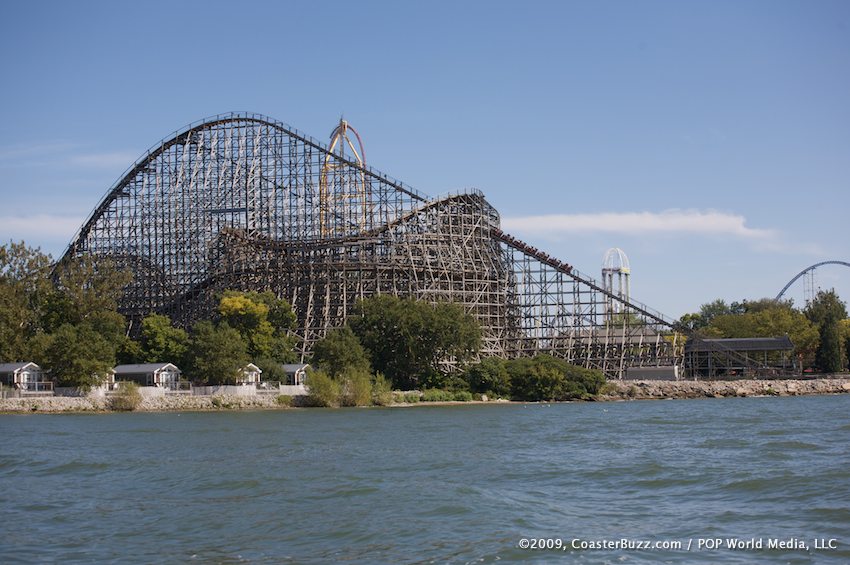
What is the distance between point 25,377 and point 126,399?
642 cm

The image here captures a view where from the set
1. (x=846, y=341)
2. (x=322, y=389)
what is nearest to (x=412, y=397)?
(x=322, y=389)

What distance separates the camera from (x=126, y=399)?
184 feet

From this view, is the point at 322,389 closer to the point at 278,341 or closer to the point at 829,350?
Answer: the point at 278,341

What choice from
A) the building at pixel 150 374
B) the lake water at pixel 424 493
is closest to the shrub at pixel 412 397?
the building at pixel 150 374

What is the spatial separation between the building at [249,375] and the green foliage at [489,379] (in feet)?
44.5

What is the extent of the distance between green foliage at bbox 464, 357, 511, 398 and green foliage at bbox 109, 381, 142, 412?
69.6ft

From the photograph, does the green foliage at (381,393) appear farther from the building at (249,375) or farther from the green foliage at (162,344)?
the green foliage at (162,344)

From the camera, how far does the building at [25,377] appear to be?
57.2 meters

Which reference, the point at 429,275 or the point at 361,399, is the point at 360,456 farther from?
the point at 429,275

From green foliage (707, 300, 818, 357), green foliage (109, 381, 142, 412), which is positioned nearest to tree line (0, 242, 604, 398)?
green foliage (109, 381, 142, 412)

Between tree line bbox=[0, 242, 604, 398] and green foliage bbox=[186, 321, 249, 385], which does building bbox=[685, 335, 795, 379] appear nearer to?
tree line bbox=[0, 242, 604, 398]

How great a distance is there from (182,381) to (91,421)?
47.1 ft

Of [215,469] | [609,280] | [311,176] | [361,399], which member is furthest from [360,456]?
[609,280]

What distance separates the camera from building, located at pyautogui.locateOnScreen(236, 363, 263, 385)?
200ft
